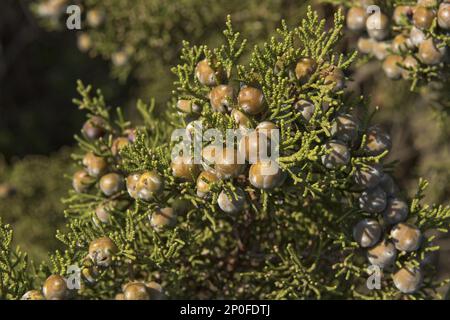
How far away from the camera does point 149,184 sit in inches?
80.4

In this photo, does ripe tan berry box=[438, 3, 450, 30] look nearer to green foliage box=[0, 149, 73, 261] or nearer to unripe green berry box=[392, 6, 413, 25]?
unripe green berry box=[392, 6, 413, 25]

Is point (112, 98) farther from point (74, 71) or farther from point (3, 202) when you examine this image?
point (3, 202)

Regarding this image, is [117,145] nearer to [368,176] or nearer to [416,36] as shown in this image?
[368,176]

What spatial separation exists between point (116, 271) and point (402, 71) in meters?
1.60

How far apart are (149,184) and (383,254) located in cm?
96

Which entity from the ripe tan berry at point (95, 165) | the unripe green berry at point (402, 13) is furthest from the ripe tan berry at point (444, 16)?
the ripe tan berry at point (95, 165)

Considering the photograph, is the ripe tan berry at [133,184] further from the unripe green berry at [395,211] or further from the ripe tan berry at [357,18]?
the ripe tan berry at [357,18]

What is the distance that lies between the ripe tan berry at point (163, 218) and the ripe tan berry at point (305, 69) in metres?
0.71

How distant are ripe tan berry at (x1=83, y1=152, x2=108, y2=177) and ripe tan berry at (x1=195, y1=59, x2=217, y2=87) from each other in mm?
596

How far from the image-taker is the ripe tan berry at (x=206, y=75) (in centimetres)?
208

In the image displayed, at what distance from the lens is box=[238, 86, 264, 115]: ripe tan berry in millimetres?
1936

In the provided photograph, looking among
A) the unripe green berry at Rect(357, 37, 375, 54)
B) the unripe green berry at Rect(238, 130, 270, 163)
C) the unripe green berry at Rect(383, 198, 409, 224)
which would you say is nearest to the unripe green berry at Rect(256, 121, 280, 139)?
the unripe green berry at Rect(238, 130, 270, 163)

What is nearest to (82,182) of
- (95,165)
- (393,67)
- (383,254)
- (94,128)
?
(95,165)

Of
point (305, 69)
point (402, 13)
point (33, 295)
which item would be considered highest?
point (402, 13)
